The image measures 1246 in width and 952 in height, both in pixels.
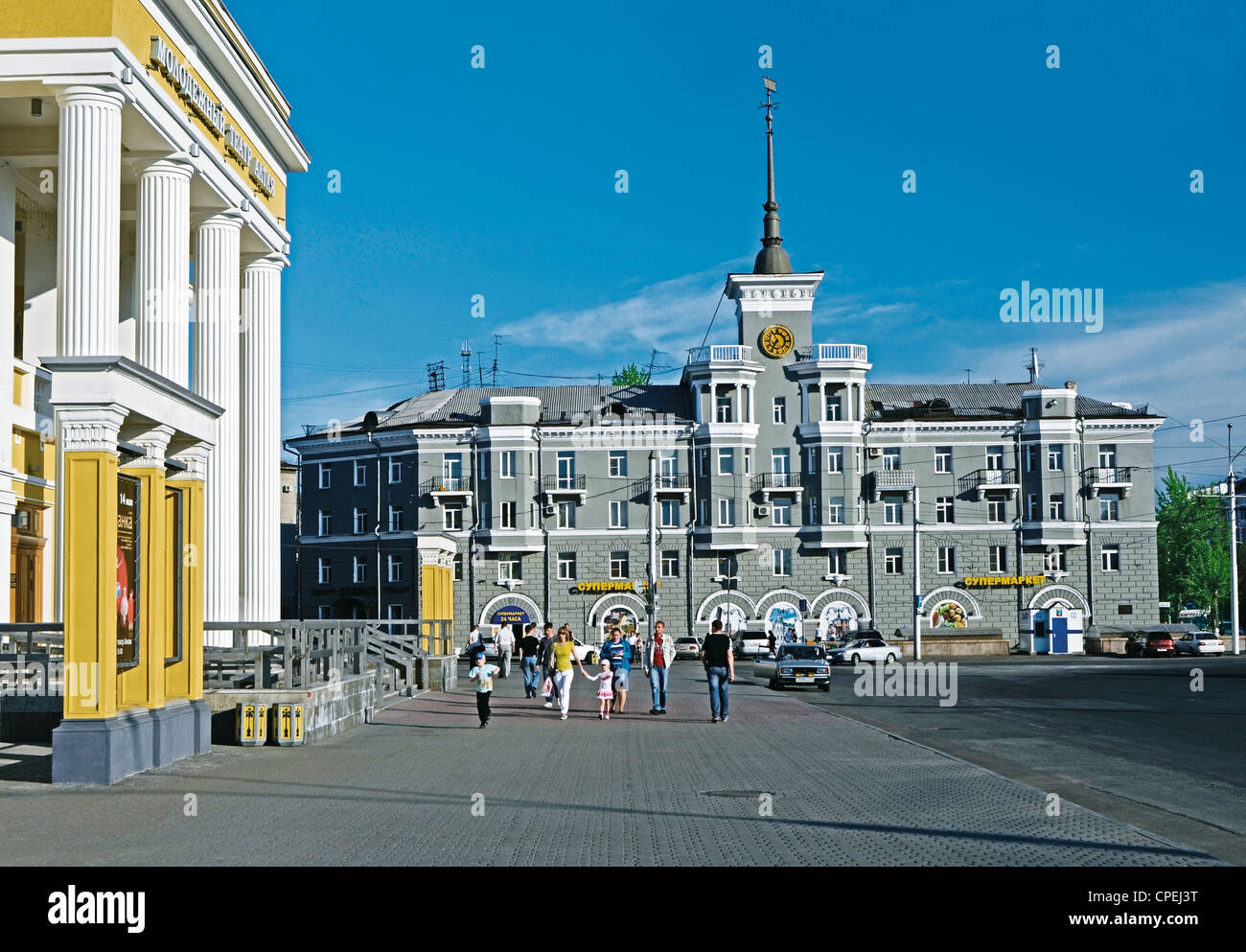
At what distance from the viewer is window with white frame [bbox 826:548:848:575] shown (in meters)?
74.2

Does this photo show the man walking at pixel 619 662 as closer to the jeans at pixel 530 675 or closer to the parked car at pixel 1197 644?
the jeans at pixel 530 675

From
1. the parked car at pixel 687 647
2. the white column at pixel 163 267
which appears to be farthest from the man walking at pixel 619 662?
the parked car at pixel 687 647

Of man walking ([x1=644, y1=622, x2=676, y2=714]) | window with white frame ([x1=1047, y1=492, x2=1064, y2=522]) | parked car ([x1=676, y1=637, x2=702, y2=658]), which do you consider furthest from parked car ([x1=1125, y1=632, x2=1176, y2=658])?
man walking ([x1=644, y1=622, x2=676, y2=714])

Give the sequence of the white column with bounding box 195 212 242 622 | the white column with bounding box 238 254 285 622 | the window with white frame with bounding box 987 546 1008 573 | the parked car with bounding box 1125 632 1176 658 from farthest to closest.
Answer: the window with white frame with bounding box 987 546 1008 573 → the parked car with bounding box 1125 632 1176 658 → the white column with bounding box 238 254 285 622 → the white column with bounding box 195 212 242 622

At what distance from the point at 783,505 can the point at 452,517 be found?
18.4m

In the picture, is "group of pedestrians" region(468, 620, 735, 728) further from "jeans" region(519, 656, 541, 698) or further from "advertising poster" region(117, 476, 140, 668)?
"advertising poster" region(117, 476, 140, 668)

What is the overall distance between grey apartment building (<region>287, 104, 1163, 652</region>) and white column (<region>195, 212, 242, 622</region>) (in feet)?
149

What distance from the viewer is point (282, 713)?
19.3 m

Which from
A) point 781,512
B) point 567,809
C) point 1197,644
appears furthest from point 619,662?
point 1197,644

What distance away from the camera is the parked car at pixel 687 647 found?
2650 inches

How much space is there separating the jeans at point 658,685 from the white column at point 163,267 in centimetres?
1062

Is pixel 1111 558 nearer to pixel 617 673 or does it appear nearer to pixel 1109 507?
pixel 1109 507

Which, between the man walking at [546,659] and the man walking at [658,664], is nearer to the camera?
the man walking at [658,664]
